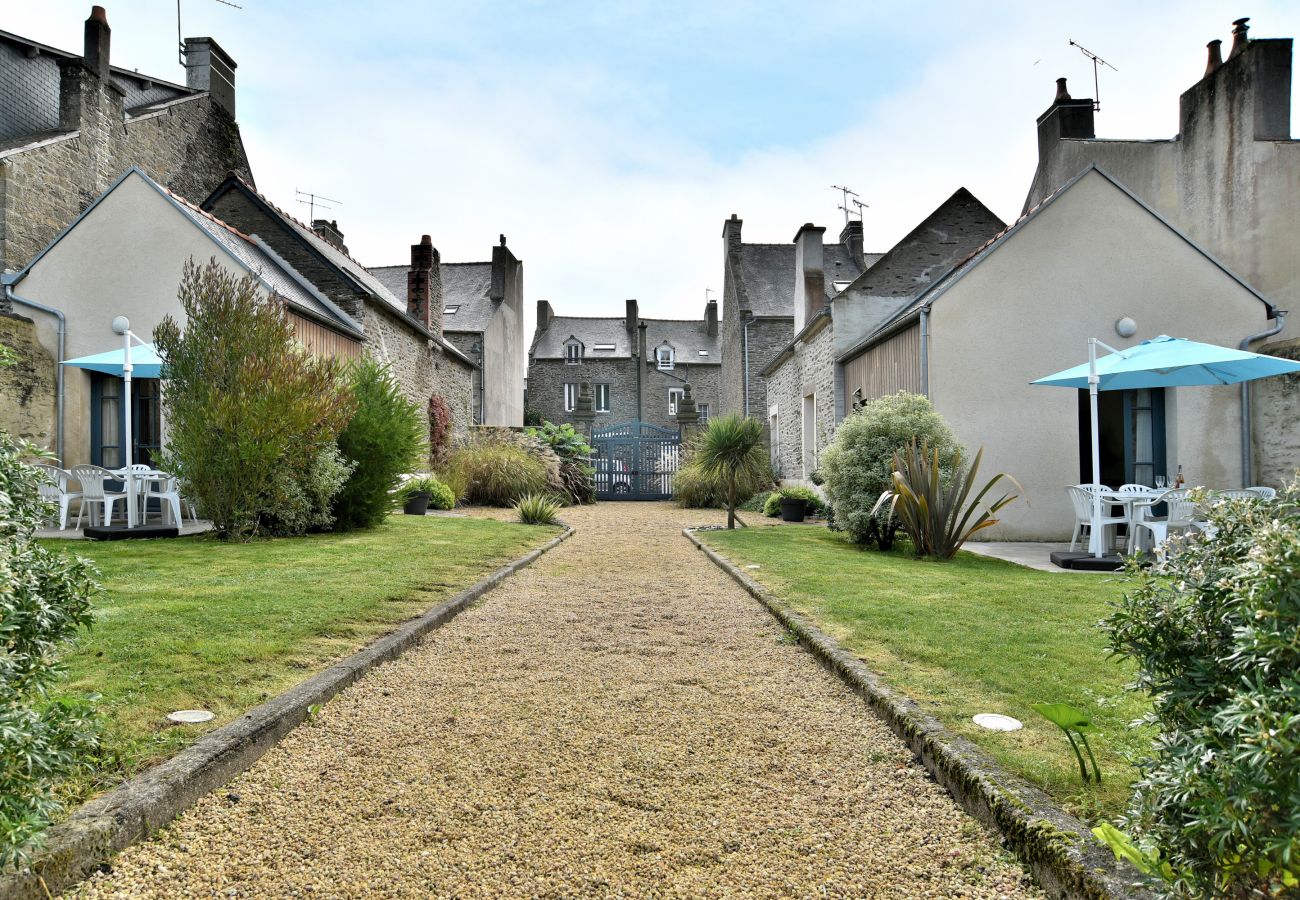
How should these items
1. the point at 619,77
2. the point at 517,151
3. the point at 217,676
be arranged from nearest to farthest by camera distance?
the point at 217,676 < the point at 619,77 < the point at 517,151

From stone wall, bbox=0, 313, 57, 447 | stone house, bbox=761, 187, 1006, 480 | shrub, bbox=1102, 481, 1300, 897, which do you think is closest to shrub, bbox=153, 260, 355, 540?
stone wall, bbox=0, 313, 57, 447

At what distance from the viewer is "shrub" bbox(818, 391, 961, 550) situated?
27.0 feet

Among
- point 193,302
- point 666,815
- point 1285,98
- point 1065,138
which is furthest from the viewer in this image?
point 1065,138

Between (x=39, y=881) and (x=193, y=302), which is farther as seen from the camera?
(x=193, y=302)

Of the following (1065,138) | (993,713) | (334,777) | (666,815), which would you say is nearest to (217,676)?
(334,777)

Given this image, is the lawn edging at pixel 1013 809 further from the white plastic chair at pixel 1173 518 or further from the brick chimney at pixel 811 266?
the brick chimney at pixel 811 266

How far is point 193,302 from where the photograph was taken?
840 cm

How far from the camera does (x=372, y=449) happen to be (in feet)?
31.9

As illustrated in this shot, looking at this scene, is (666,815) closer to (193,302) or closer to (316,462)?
(316,462)

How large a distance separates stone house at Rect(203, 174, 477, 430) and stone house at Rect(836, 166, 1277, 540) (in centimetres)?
811

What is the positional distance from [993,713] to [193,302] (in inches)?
354

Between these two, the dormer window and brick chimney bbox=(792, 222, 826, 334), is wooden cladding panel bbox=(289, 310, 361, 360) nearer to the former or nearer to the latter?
brick chimney bbox=(792, 222, 826, 334)

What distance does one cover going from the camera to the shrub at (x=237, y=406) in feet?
26.5

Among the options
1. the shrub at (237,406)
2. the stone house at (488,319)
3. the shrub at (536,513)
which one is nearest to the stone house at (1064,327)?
the shrub at (536,513)
